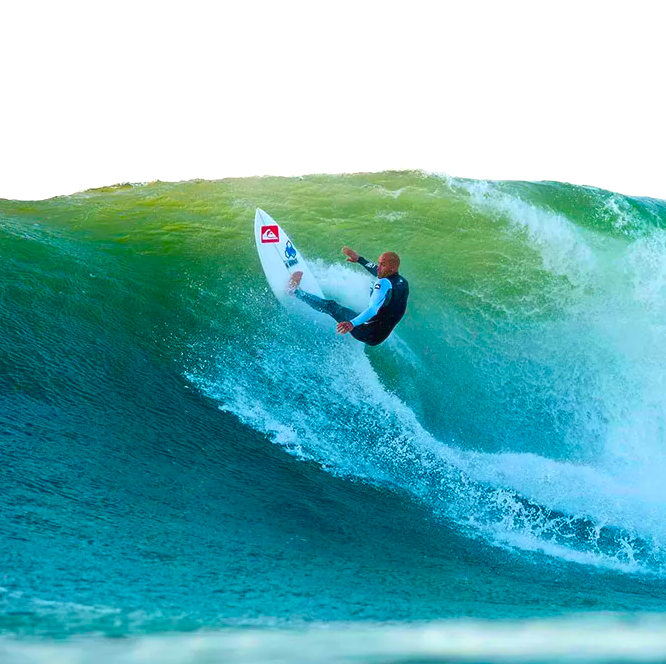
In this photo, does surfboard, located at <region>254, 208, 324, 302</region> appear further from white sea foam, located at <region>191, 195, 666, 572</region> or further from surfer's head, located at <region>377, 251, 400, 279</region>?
surfer's head, located at <region>377, 251, 400, 279</region>

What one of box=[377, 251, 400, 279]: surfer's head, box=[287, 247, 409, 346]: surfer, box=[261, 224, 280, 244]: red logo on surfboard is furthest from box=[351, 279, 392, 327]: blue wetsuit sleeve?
box=[261, 224, 280, 244]: red logo on surfboard

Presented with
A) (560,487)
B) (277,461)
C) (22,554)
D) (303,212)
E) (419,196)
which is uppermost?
(419,196)

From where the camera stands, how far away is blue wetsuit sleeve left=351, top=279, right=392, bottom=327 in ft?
20.7

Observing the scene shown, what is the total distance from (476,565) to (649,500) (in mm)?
2853

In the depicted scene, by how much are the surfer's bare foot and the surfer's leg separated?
0.19 meters

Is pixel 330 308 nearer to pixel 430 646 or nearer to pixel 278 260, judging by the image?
pixel 278 260

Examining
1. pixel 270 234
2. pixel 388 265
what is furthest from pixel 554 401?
pixel 270 234

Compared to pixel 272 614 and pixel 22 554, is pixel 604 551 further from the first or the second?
pixel 22 554

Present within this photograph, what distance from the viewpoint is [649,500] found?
686cm

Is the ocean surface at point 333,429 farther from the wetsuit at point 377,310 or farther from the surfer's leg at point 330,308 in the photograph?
the wetsuit at point 377,310

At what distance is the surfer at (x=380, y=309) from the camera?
6340 millimetres

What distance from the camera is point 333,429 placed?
20.7ft

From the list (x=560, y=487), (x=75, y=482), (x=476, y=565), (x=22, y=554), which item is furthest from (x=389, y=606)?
(x=560, y=487)

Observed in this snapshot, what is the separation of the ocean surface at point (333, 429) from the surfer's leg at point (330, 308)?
13 centimetres
